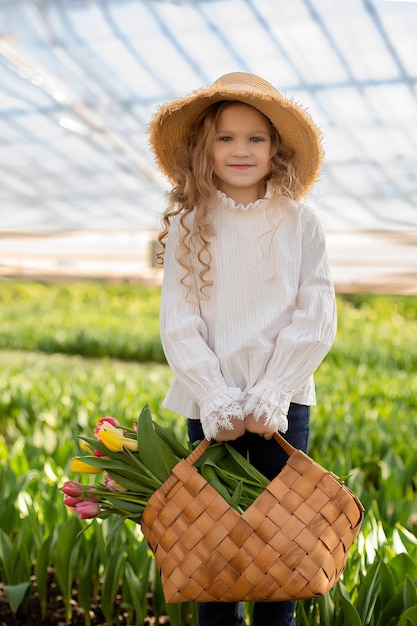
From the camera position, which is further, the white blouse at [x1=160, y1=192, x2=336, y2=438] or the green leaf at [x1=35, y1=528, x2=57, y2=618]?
the green leaf at [x1=35, y1=528, x2=57, y2=618]

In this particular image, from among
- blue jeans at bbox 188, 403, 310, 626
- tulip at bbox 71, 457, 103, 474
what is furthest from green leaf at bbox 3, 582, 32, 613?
tulip at bbox 71, 457, 103, 474

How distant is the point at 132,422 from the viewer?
150 inches

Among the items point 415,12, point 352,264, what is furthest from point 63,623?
point 352,264

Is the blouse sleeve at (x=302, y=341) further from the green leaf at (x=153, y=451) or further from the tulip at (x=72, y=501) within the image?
the tulip at (x=72, y=501)

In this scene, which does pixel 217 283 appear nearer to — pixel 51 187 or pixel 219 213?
pixel 219 213

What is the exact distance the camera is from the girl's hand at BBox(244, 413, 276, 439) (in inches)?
64.8

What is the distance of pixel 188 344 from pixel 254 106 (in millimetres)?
521

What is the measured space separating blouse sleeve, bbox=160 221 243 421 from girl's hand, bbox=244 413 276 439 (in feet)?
0.17

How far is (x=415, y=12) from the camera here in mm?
4492

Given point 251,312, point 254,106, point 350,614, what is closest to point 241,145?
point 254,106

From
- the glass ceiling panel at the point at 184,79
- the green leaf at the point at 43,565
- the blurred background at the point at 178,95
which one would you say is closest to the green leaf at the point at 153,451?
the green leaf at the point at 43,565

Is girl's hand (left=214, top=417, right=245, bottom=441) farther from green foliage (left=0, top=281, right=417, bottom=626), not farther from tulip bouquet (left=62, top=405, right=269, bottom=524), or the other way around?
green foliage (left=0, top=281, right=417, bottom=626)

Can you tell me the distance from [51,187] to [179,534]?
6.17 metres

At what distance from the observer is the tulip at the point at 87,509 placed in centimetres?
169
